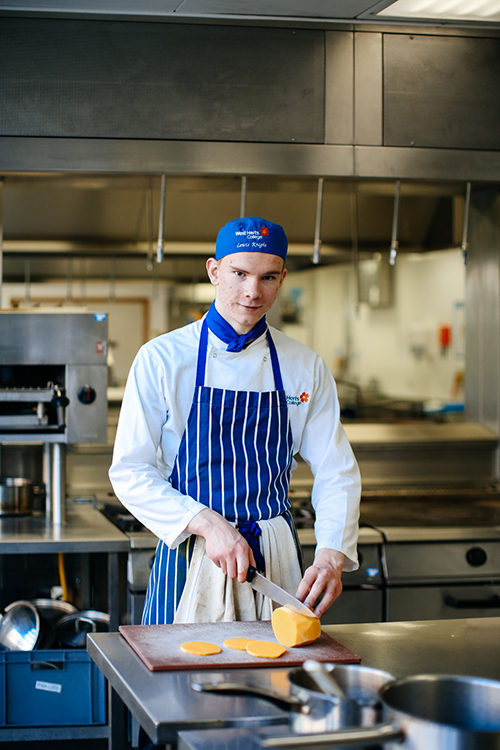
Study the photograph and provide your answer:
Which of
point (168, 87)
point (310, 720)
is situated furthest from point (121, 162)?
point (310, 720)

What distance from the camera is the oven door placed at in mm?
2637

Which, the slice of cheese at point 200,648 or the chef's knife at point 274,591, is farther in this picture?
the chef's knife at point 274,591

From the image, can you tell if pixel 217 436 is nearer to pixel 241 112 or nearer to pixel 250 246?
pixel 250 246

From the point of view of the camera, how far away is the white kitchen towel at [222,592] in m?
1.73

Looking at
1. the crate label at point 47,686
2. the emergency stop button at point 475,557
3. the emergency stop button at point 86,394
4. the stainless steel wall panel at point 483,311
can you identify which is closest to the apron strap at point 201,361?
the emergency stop button at point 86,394

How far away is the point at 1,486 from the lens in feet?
9.68

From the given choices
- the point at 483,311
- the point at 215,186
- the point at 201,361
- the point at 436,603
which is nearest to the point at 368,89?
the point at 215,186

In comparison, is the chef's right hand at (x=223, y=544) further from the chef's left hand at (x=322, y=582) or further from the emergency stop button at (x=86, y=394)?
the emergency stop button at (x=86, y=394)

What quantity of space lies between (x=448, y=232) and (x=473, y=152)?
99.1 inches

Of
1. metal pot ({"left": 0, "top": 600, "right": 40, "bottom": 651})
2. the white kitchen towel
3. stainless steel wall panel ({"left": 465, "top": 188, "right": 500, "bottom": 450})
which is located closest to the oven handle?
stainless steel wall panel ({"left": 465, "top": 188, "right": 500, "bottom": 450})

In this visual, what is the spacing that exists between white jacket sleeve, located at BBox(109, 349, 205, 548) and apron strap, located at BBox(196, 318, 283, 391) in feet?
0.29

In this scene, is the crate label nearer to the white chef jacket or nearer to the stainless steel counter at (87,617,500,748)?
the white chef jacket

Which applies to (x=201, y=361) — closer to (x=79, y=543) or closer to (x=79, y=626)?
(x=79, y=543)

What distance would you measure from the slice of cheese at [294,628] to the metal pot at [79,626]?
1.47 metres
